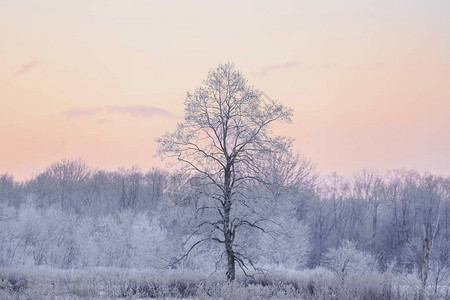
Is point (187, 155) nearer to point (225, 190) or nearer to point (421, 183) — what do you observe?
point (225, 190)

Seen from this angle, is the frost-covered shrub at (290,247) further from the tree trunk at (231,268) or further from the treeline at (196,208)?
the tree trunk at (231,268)

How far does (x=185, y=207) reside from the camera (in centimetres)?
2033

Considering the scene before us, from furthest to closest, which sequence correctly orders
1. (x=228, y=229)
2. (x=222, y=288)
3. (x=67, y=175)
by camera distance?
A: (x=67, y=175) < (x=228, y=229) < (x=222, y=288)

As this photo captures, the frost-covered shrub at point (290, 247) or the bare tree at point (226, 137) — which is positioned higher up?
the bare tree at point (226, 137)

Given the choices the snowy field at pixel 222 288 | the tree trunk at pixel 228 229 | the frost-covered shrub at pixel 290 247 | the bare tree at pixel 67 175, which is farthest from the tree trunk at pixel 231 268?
the bare tree at pixel 67 175

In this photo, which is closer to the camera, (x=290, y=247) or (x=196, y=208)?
(x=196, y=208)

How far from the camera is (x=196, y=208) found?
2044cm

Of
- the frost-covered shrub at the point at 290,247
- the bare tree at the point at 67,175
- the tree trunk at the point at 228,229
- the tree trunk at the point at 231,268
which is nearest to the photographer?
the tree trunk at the point at 231,268

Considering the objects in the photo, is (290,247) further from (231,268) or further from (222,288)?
(222,288)

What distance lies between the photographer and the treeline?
43.2 m

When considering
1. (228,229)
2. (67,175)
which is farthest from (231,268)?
(67,175)

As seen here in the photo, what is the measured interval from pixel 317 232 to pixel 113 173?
4716cm

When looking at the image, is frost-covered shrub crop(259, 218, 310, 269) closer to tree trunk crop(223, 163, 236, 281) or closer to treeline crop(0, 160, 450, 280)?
treeline crop(0, 160, 450, 280)

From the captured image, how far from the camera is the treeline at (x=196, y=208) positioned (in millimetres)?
43188
